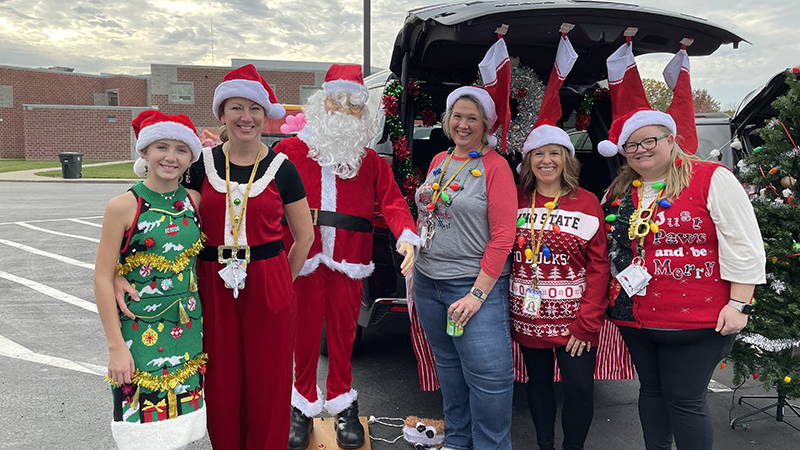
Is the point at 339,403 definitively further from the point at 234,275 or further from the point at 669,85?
the point at 669,85

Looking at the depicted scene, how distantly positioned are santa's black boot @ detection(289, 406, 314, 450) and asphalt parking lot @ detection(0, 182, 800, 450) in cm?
41

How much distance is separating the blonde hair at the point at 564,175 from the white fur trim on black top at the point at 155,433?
183 cm

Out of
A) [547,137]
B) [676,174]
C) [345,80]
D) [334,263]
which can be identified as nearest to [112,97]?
[345,80]

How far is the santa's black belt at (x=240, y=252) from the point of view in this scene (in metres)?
2.23

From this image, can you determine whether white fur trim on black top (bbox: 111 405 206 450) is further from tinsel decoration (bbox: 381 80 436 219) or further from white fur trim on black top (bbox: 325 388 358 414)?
tinsel decoration (bbox: 381 80 436 219)

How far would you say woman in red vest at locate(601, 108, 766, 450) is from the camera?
7.20 feet

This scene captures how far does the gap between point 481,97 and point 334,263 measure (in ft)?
3.75

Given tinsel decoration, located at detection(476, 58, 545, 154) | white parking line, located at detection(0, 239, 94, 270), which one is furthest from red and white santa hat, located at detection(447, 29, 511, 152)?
white parking line, located at detection(0, 239, 94, 270)

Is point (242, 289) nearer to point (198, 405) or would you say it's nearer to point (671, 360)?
point (198, 405)

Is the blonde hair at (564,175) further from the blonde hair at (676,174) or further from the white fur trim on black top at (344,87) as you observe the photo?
the white fur trim on black top at (344,87)

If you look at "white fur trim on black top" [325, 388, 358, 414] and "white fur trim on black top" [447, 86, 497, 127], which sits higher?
"white fur trim on black top" [447, 86, 497, 127]

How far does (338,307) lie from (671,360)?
164 cm

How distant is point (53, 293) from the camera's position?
19.3ft

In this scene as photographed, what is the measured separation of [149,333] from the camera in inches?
78.2
